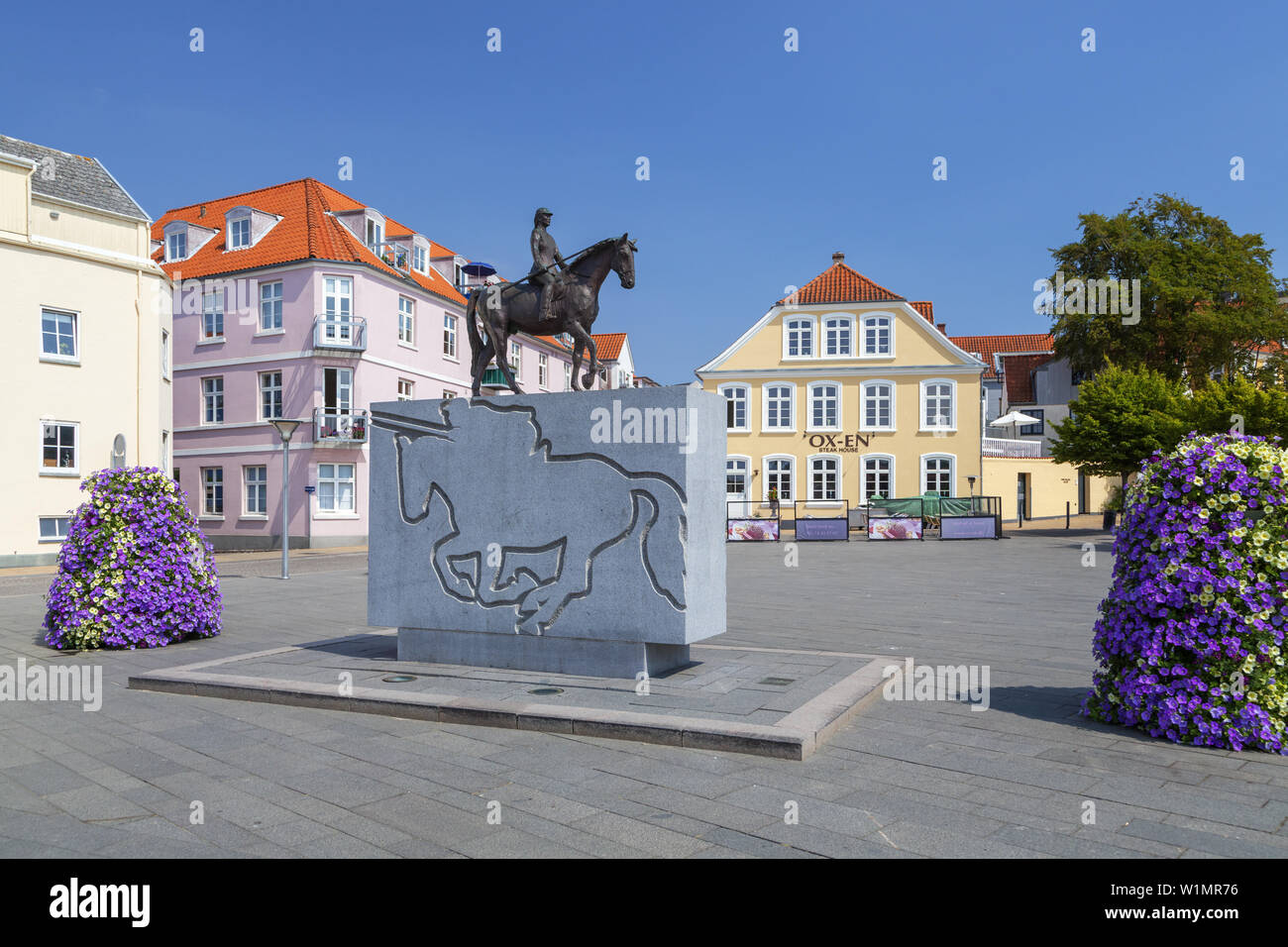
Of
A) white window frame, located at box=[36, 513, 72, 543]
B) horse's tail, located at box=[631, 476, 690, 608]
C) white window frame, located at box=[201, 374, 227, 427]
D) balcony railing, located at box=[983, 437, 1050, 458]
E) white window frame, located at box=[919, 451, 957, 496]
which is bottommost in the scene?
white window frame, located at box=[36, 513, 72, 543]

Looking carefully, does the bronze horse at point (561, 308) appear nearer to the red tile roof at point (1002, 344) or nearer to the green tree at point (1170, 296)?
the green tree at point (1170, 296)

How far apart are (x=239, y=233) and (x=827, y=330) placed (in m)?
26.2

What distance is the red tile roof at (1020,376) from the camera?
2648 inches

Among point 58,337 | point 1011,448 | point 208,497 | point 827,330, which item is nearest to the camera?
point 58,337

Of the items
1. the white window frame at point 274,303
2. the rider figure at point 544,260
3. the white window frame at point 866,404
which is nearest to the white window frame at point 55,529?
the white window frame at point 274,303

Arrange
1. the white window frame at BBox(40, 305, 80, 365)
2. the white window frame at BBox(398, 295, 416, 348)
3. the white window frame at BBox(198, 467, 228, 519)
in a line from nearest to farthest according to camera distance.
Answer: the white window frame at BBox(40, 305, 80, 365) → the white window frame at BBox(198, 467, 228, 519) → the white window frame at BBox(398, 295, 416, 348)

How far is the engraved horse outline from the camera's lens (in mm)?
7809

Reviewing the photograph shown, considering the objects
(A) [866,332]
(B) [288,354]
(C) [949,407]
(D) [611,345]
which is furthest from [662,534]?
(D) [611,345]

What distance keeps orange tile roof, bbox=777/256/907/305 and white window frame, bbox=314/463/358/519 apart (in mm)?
21724

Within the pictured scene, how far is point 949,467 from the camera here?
44.6 m

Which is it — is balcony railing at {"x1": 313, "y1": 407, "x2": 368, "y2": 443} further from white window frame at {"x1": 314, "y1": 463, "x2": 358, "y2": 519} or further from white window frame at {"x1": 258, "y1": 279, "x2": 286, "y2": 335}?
white window frame at {"x1": 258, "y1": 279, "x2": 286, "y2": 335}

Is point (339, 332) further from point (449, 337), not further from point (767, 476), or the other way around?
point (767, 476)

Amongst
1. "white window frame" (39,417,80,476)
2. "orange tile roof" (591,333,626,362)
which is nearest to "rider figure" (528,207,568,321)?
"white window frame" (39,417,80,476)
